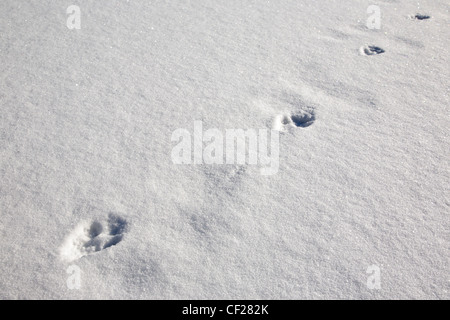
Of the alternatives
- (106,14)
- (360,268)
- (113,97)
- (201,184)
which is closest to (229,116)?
(201,184)

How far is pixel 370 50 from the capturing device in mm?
2248

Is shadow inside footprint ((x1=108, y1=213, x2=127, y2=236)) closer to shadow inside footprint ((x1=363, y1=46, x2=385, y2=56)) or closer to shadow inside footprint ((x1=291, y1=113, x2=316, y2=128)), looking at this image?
shadow inside footprint ((x1=291, y1=113, x2=316, y2=128))

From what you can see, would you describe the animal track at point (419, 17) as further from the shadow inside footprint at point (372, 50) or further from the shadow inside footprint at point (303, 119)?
the shadow inside footprint at point (303, 119)

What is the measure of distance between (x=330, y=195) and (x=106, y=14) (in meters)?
2.11

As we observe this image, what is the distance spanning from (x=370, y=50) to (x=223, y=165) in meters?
1.38

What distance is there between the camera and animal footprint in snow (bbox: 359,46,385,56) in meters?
2.22

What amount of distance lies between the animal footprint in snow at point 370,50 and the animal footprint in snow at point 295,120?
733 millimetres

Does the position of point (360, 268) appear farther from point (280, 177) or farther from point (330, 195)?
point (280, 177)

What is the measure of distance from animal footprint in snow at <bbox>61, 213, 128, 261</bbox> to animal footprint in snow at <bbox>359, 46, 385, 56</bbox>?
1825mm

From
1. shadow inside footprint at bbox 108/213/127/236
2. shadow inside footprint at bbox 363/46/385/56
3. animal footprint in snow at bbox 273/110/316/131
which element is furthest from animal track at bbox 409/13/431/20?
shadow inside footprint at bbox 108/213/127/236

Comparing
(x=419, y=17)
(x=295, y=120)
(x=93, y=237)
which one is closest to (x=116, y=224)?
(x=93, y=237)

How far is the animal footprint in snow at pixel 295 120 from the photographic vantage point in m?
1.78

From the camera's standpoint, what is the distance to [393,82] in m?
2.00

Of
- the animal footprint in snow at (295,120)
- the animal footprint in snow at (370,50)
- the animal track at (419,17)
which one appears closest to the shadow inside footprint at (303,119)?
the animal footprint in snow at (295,120)
